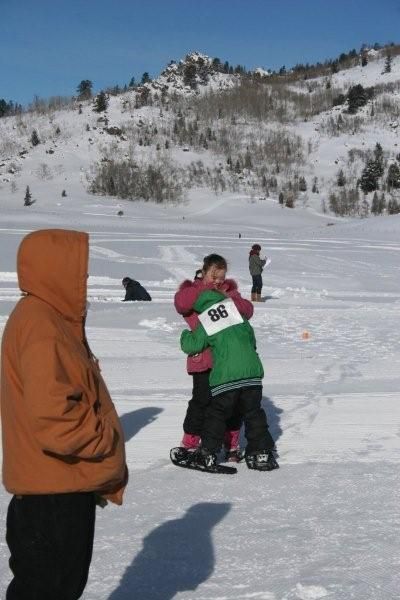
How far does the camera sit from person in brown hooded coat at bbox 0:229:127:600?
84.3 inches

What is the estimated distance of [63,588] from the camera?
2.25 meters

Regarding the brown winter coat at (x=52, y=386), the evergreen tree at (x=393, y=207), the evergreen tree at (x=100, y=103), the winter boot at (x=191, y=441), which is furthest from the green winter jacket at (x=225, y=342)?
the evergreen tree at (x=100, y=103)

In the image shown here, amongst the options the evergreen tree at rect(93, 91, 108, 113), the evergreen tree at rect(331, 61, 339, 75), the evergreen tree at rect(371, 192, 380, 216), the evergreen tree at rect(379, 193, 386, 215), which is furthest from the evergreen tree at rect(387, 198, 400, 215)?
the evergreen tree at rect(331, 61, 339, 75)

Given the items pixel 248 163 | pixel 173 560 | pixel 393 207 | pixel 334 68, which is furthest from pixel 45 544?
pixel 334 68

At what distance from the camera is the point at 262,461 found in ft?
16.9

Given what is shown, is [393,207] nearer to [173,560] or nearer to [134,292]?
[134,292]

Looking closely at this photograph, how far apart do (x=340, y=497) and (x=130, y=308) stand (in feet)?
32.3

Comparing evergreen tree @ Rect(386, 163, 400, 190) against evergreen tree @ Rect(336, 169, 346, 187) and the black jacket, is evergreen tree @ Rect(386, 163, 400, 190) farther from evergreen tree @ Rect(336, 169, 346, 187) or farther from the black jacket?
the black jacket

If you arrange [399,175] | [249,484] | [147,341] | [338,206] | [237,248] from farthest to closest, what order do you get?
[399,175], [338,206], [237,248], [147,341], [249,484]

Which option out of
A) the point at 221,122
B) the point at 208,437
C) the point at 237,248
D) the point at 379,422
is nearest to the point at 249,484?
the point at 208,437

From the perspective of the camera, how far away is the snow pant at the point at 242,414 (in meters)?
5.03

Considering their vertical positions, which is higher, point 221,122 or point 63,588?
point 221,122

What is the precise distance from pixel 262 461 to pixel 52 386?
3.25m

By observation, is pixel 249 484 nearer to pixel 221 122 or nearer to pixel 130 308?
pixel 130 308
